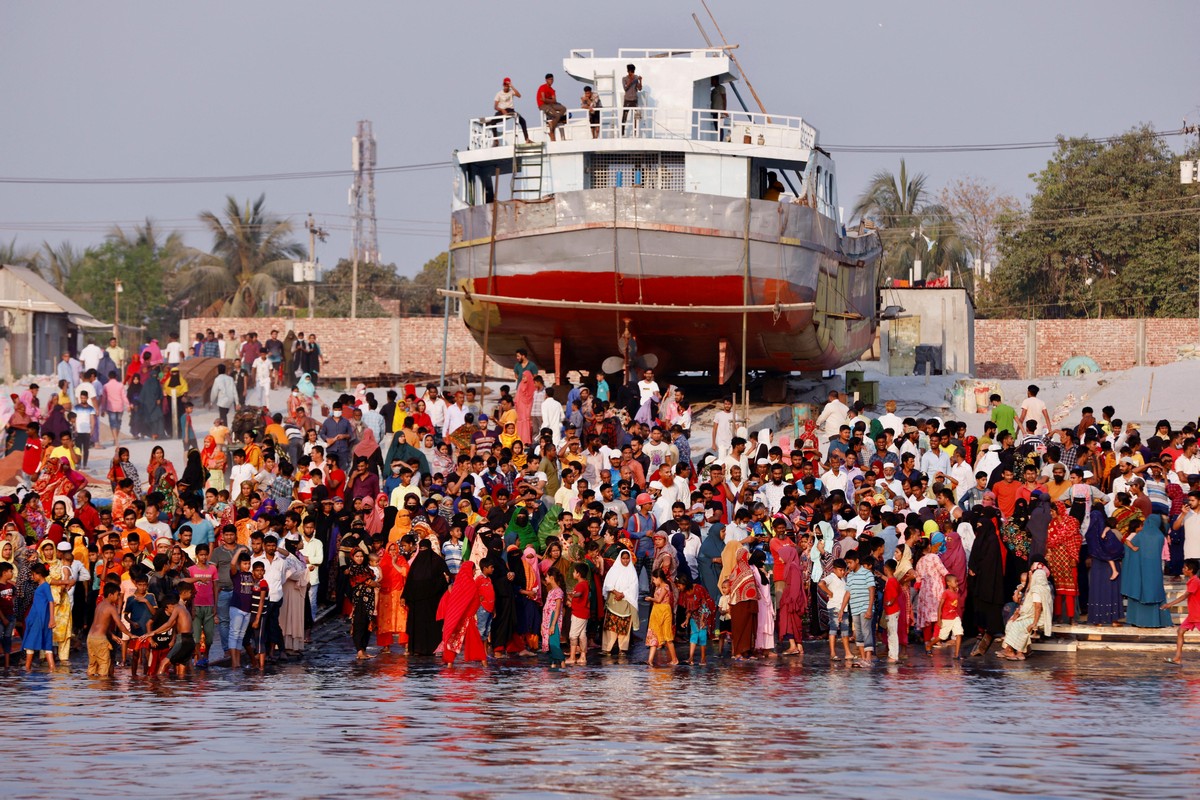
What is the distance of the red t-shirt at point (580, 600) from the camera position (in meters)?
15.5

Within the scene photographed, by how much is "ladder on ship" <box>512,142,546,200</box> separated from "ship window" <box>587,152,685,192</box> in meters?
0.80

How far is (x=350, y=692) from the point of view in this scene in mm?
13883

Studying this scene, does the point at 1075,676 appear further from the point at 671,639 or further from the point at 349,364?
the point at 349,364

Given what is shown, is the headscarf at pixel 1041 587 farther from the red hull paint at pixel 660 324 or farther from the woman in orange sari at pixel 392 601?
the red hull paint at pixel 660 324

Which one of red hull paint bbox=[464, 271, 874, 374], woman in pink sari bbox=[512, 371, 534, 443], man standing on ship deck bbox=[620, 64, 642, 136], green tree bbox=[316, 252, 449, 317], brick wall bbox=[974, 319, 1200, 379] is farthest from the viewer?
green tree bbox=[316, 252, 449, 317]

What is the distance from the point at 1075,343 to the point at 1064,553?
33.1 metres

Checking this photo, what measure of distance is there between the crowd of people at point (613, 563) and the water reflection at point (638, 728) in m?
Answer: 0.50

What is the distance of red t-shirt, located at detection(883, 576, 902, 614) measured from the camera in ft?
50.5

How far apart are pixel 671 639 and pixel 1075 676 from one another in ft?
11.3

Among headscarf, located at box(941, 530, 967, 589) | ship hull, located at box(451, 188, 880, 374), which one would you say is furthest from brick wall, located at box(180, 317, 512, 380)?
headscarf, located at box(941, 530, 967, 589)

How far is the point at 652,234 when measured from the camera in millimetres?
26781

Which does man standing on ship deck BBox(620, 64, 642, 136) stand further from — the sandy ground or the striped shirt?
the striped shirt

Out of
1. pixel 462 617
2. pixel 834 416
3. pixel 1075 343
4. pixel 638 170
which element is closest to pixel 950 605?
pixel 462 617

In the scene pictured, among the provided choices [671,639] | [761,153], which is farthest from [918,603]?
[761,153]
